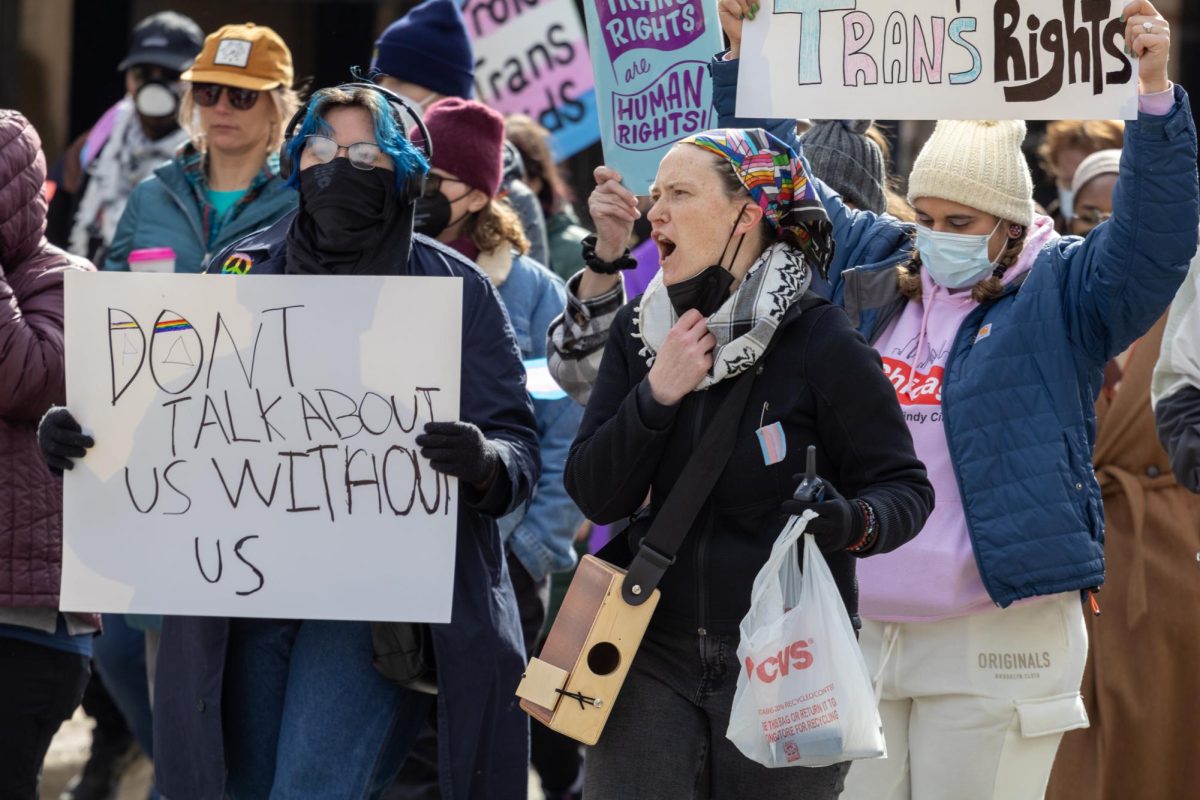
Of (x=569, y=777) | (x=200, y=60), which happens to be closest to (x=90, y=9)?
(x=200, y=60)

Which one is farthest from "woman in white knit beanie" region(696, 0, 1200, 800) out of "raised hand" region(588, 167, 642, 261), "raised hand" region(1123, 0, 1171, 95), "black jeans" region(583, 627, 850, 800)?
"black jeans" region(583, 627, 850, 800)

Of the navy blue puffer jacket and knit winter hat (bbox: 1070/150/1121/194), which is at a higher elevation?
the navy blue puffer jacket

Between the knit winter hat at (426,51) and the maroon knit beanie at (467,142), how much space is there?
83cm

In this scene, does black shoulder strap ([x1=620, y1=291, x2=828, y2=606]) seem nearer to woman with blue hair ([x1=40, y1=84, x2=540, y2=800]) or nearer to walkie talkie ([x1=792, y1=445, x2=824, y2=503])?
walkie talkie ([x1=792, y1=445, x2=824, y2=503])

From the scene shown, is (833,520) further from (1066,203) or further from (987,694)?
(1066,203)

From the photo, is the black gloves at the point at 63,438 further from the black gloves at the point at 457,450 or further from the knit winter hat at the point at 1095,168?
the knit winter hat at the point at 1095,168

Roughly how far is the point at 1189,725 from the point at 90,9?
7568mm

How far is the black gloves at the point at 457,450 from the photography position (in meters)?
3.92

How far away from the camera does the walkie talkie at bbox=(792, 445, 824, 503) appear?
344 cm

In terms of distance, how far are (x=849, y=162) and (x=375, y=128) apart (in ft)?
5.13

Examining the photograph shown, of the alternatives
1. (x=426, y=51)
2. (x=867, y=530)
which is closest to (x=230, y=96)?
(x=426, y=51)

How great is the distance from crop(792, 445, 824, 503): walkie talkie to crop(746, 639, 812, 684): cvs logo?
0.84 feet

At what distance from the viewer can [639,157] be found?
487 cm

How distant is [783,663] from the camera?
3459 millimetres
